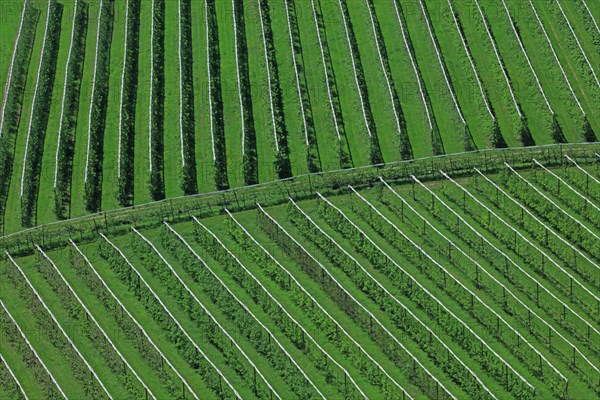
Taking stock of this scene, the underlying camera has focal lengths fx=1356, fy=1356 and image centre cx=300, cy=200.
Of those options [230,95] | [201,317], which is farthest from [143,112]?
[201,317]

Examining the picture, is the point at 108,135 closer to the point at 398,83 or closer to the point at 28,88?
the point at 28,88

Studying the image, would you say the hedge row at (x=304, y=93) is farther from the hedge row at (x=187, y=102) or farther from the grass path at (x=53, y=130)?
the grass path at (x=53, y=130)

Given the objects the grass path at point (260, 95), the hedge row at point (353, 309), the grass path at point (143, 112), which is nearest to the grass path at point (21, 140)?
the grass path at point (143, 112)

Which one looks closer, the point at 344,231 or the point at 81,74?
the point at 344,231

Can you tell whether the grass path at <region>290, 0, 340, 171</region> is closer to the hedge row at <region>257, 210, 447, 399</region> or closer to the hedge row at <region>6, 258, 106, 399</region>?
the hedge row at <region>257, 210, 447, 399</region>

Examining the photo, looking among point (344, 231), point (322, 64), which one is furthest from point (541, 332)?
point (322, 64)

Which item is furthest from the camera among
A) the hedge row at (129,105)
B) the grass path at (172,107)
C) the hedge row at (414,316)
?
the grass path at (172,107)
